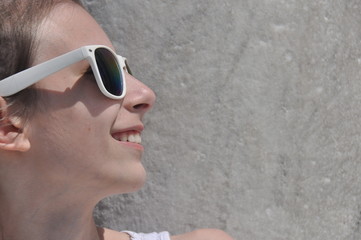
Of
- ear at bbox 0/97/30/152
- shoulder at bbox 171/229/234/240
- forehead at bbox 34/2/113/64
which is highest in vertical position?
forehead at bbox 34/2/113/64

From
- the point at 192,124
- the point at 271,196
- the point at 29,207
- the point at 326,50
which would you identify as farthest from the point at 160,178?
the point at 326,50

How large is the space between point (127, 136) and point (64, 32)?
293mm

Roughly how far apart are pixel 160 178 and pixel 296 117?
0.44m

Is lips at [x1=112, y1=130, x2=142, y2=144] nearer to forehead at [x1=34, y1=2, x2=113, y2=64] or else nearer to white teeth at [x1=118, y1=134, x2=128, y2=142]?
white teeth at [x1=118, y1=134, x2=128, y2=142]

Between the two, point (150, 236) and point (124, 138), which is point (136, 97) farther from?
point (150, 236)

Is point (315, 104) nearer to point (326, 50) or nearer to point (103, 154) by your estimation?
point (326, 50)

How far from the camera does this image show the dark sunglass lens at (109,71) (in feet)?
5.53

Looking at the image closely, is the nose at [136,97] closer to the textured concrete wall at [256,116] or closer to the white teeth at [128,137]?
the white teeth at [128,137]

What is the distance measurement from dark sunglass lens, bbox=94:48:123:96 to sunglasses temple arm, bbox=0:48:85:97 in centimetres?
8

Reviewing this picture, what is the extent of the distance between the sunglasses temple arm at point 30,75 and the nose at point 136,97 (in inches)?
7.2

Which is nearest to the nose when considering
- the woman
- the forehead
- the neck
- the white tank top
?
the woman

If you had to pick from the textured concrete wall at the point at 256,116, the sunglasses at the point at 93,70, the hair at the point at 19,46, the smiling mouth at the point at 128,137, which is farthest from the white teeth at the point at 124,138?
the textured concrete wall at the point at 256,116

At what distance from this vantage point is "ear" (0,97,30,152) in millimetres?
1677

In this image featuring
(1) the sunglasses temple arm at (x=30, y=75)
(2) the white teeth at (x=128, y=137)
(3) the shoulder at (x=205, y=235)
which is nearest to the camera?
(1) the sunglasses temple arm at (x=30, y=75)
